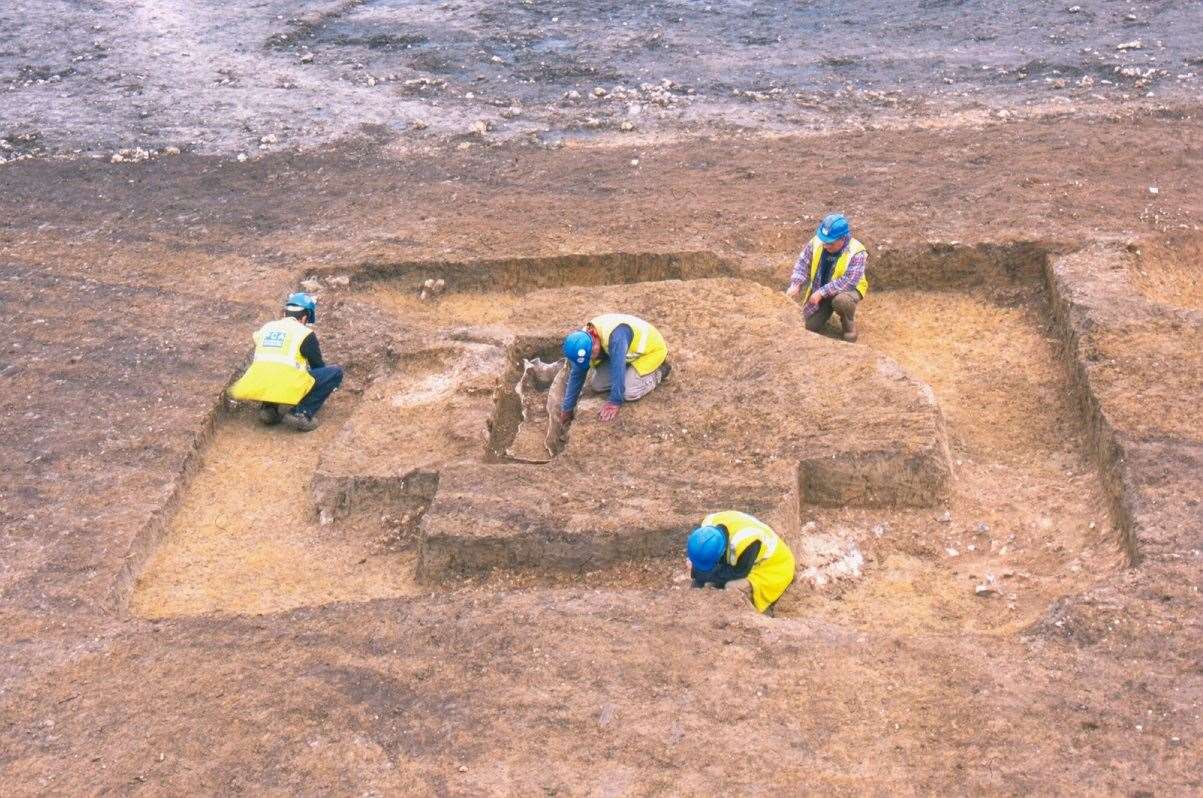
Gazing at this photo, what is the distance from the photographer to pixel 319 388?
35.4 feet

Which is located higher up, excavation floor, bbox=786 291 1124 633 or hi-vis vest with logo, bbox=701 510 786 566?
hi-vis vest with logo, bbox=701 510 786 566

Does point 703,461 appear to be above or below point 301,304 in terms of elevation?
below

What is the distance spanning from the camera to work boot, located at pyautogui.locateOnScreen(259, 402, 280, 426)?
10.8 m

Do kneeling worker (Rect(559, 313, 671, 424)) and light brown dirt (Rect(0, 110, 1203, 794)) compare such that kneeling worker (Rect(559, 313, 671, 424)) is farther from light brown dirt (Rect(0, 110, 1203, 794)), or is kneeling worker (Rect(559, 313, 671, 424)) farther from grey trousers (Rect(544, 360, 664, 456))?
light brown dirt (Rect(0, 110, 1203, 794))

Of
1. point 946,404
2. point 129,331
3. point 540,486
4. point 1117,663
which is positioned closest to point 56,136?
point 129,331

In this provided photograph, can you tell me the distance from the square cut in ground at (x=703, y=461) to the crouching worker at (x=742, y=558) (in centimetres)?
57

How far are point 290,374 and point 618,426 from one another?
118 inches

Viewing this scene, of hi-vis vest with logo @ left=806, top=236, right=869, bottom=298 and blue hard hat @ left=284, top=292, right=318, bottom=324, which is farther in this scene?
hi-vis vest with logo @ left=806, top=236, right=869, bottom=298

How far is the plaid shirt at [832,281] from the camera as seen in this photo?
11.0 metres

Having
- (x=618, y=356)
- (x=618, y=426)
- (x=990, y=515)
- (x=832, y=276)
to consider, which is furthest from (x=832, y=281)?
(x=990, y=515)

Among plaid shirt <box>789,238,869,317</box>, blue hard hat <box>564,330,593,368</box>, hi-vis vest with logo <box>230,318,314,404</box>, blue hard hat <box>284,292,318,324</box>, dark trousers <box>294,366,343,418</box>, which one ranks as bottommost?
dark trousers <box>294,366,343,418</box>

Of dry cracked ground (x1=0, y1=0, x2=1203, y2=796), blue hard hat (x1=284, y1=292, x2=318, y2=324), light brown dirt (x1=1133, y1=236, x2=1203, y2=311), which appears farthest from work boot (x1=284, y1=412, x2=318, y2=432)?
light brown dirt (x1=1133, y1=236, x2=1203, y2=311)

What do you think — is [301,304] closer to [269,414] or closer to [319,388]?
[319,388]

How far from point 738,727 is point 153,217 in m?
10.3
